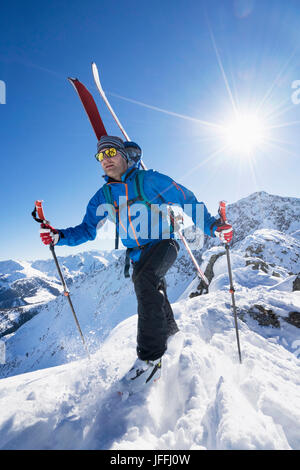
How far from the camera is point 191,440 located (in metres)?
1.81

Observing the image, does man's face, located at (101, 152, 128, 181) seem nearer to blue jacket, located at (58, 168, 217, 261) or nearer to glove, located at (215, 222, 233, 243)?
blue jacket, located at (58, 168, 217, 261)

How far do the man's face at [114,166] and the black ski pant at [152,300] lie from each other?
58.0 inches

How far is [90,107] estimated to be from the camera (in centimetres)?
591

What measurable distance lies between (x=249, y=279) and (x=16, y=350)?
415 ft

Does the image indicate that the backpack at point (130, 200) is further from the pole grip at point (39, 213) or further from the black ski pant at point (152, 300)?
the pole grip at point (39, 213)

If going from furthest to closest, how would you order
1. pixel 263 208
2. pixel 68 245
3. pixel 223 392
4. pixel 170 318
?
pixel 263 208, pixel 170 318, pixel 68 245, pixel 223 392

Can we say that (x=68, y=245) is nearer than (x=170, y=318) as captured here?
Yes

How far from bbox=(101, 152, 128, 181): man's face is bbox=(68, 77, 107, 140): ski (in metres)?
2.73

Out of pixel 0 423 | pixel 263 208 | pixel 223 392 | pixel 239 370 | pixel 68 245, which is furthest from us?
pixel 263 208

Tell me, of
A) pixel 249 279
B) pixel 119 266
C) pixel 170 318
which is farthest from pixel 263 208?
pixel 170 318

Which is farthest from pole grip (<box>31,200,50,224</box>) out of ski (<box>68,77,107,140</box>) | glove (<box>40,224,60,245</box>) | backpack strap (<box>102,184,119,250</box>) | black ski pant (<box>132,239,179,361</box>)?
ski (<box>68,77,107,140</box>)

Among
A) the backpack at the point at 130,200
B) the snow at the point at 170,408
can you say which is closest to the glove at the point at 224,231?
the backpack at the point at 130,200
